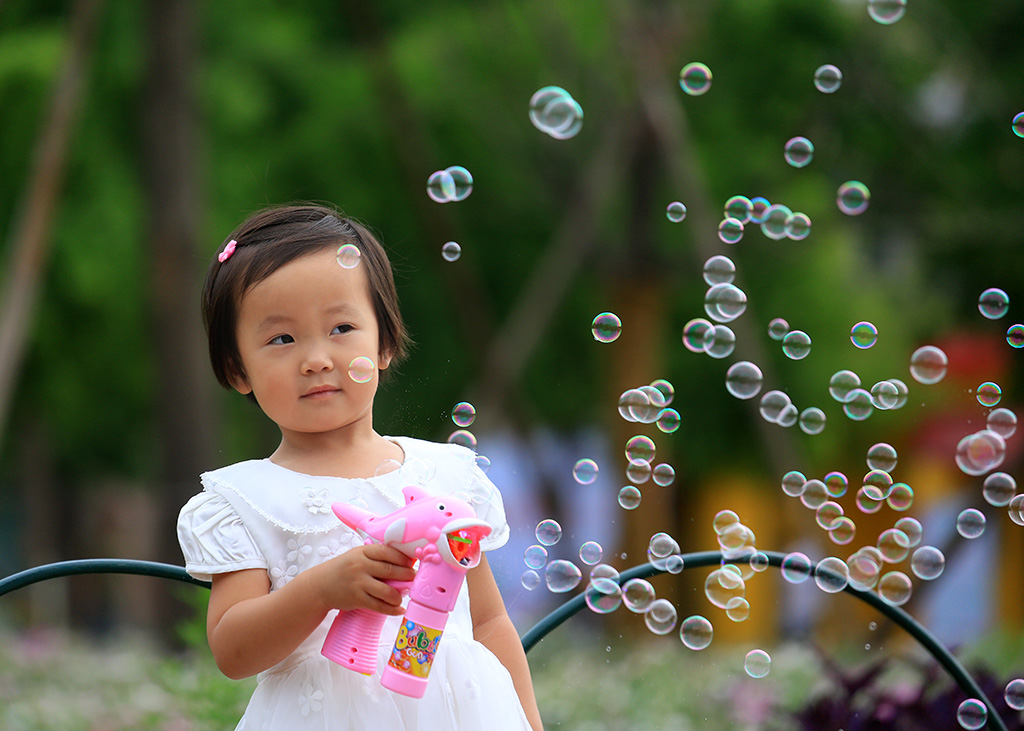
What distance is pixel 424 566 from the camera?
5.05 feet

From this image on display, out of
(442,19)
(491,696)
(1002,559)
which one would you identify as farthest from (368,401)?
(1002,559)

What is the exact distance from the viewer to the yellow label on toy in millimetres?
1539

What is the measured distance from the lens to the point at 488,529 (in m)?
1.55

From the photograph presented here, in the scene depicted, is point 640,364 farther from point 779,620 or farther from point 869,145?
point 779,620

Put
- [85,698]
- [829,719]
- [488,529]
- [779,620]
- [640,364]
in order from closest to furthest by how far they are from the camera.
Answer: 1. [488,529]
2. [829,719]
3. [85,698]
4. [640,364]
5. [779,620]

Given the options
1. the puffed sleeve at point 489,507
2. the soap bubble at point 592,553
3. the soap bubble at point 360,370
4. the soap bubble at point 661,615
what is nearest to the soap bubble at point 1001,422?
the soap bubble at point 661,615

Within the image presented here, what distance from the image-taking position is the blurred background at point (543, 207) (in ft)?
21.3

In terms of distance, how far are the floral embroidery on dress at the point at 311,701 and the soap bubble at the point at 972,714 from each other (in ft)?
4.57

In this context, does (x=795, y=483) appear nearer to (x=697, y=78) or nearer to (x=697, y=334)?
(x=697, y=334)

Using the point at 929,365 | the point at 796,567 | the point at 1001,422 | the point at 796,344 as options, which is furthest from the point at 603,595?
the point at 1001,422

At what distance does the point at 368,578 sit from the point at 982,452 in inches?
66.8

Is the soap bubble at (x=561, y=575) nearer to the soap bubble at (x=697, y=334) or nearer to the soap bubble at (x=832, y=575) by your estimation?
the soap bubble at (x=832, y=575)

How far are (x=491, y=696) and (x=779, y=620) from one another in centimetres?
1077

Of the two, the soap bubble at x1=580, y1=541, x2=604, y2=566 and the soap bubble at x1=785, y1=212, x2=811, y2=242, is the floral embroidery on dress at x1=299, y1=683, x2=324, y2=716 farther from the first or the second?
the soap bubble at x1=785, y1=212, x2=811, y2=242
